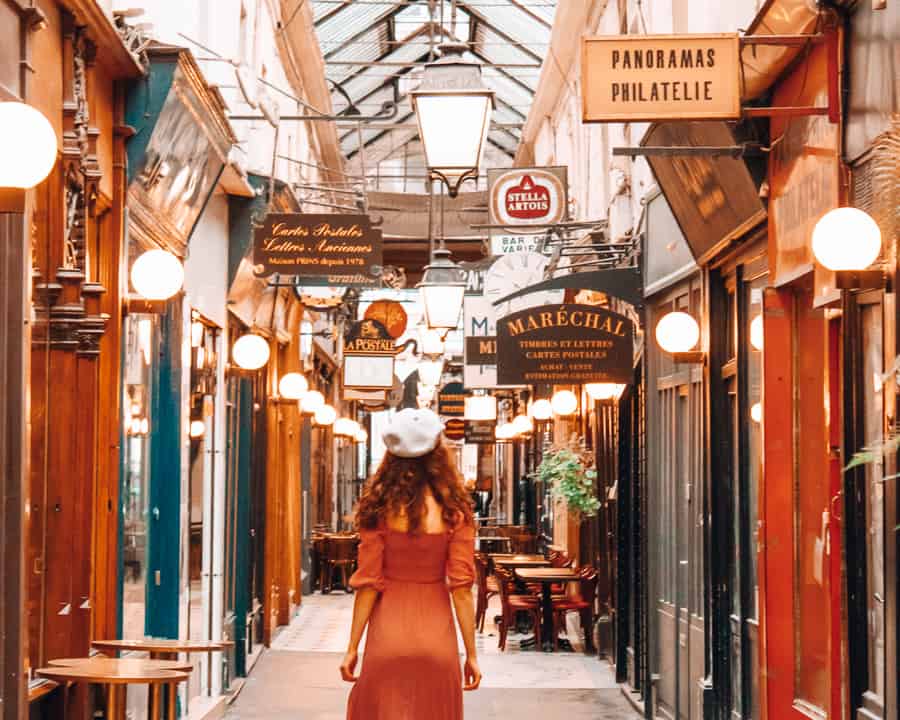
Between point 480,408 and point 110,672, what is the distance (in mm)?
24219

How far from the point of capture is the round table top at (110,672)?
6.71 metres

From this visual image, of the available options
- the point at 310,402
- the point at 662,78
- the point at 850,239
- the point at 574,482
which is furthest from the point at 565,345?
the point at 310,402

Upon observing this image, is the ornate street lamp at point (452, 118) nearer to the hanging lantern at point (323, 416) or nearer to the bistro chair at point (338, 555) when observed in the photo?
the hanging lantern at point (323, 416)

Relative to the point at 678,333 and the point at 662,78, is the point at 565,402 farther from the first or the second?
the point at 662,78

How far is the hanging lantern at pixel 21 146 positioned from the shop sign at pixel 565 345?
852 centimetres

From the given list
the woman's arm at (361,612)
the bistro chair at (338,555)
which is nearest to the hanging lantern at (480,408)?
the bistro chair at (338,555)

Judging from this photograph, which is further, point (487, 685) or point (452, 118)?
point (487, 685)

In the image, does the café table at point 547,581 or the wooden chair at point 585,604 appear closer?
the café table at point 547,581

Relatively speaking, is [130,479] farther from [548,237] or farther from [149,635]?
[548,237]

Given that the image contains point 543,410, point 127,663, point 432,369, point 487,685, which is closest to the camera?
point 127,663

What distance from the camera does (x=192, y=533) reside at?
12.4 m

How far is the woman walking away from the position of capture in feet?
21.7

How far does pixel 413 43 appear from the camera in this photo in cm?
2925

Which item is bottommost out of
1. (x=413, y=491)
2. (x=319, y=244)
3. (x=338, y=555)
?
(x=338, y=555)
